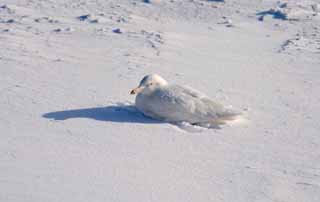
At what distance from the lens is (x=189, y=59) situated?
25.0 ft

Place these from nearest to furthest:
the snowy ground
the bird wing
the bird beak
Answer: the snowy ground < the bird wing < the bird beak

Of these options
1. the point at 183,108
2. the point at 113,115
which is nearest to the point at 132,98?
the point at 113,115

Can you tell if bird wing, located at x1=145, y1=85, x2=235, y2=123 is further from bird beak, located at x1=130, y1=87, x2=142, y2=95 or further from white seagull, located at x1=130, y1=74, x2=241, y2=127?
bird beak, located at x1=130, y1=87, x2=142, y2=95

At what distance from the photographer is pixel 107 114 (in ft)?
19.0

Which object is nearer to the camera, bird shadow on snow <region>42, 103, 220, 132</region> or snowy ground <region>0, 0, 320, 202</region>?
snowy ground <region>0, 0, 320, 202</region>

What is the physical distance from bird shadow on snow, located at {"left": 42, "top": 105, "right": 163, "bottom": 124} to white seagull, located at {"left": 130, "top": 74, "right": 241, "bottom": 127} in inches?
4.7

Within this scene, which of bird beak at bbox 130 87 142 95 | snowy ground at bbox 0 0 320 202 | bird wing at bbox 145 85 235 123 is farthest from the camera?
bird beak at bbox 130 87 142 95

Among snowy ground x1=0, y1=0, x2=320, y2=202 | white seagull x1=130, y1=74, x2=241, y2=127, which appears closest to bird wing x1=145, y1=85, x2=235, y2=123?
white seagull x1=130, y1=74, x2=241, y2=127

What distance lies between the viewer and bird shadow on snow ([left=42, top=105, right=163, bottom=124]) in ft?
18.5

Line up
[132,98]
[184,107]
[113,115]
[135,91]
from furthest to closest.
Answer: [132,98], [113,115], [135,91], [184,107]

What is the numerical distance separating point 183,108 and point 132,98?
96cm

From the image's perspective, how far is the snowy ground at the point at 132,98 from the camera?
442 centimetres

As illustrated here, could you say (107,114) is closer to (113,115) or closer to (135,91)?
(113,115)

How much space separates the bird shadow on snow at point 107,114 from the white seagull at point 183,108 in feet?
0.39
